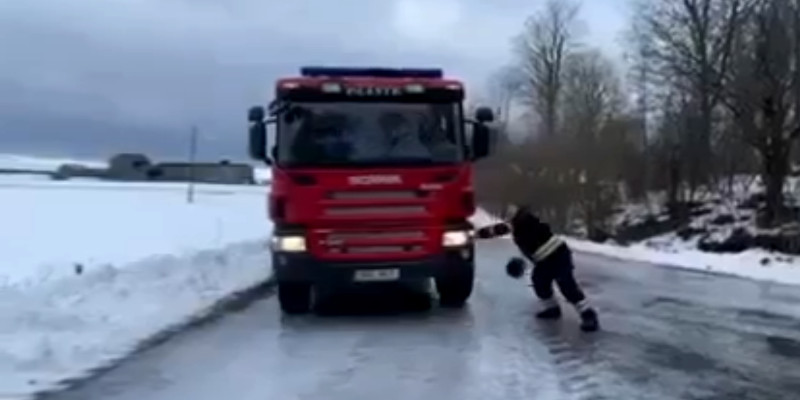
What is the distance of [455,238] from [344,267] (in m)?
1.49

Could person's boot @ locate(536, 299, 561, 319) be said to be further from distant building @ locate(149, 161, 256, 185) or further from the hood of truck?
distant building @ locate(149, 161, 256, 185)

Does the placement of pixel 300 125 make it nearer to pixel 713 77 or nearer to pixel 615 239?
pixel 615 239

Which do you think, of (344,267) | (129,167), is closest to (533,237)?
(344,267)

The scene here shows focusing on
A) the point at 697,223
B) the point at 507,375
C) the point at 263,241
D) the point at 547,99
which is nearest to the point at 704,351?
the point at 507,375

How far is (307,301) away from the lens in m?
16.2

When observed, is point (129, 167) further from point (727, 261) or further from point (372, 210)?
point (372, 210)

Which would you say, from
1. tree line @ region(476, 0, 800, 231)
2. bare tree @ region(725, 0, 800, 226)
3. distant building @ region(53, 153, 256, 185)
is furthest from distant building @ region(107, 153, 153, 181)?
bare tree @ region(725, 0, 800, 226)

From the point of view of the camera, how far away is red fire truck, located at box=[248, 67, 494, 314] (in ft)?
48.6

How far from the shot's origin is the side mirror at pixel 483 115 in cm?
1554

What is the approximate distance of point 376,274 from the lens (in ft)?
49.1

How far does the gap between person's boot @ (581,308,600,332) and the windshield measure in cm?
261

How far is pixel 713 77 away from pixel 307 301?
39.8 metres

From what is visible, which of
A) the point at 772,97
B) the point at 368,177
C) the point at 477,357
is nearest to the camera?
the point at 477,357

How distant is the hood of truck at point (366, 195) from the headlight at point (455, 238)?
0.25 meters
